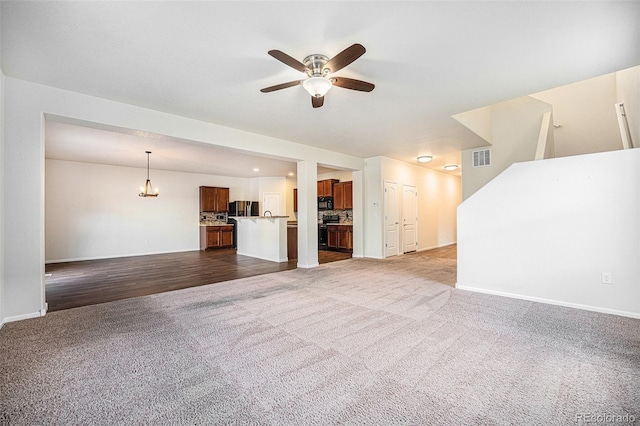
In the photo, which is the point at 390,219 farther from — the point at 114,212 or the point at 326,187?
the point at 114,212

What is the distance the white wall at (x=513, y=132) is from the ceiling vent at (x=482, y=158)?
0.07m

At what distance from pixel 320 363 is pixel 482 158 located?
250 inches

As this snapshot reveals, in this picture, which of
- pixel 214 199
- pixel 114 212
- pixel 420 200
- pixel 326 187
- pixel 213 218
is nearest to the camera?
pixel 114 212

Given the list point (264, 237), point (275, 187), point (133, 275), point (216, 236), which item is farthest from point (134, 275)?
point (275, 187)

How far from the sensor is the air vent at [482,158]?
21.1ft

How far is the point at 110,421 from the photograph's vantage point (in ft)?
5.13

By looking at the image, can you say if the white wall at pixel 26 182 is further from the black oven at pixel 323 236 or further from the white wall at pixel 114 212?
the black oven at pixel 323 236

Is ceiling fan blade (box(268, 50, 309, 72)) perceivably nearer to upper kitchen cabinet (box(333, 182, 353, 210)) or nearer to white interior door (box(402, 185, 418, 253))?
white interior door (box(402, 185, 418, 253))

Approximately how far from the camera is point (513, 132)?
6.05 m

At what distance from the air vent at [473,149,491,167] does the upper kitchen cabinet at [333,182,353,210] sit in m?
3.61

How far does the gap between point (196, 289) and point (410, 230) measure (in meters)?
6.41

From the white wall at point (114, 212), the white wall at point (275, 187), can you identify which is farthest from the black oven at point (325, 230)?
the white wall at point (114, 212)

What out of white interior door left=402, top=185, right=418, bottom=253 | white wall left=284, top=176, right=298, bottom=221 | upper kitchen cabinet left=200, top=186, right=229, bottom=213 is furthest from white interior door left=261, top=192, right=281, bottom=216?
white interior door left=402, top=185, right=418, bottom=253

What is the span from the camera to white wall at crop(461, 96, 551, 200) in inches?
229
